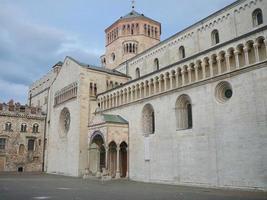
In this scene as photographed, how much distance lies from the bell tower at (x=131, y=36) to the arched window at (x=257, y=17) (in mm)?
22110

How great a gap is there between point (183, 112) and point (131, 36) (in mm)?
23537

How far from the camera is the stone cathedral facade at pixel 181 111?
18.8 metres

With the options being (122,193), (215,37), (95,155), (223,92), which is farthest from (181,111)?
(95,155)

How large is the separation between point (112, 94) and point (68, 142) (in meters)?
9.77

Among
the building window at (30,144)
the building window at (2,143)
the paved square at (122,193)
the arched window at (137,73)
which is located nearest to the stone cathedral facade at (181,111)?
the arched window at (137,73)

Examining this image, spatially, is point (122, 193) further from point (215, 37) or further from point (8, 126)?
point (8, 126)

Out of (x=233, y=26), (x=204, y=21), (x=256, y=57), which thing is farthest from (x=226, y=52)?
(x=204, y=21)

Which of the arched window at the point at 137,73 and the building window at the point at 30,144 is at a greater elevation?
the arched window at the point at 137,73

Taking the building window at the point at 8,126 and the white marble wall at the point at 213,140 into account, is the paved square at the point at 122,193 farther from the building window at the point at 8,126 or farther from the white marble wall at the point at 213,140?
the building window at the point at 8,126

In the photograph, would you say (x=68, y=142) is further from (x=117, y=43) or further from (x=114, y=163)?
(x=117, y=43)

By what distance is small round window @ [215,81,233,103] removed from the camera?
20922 millimetres

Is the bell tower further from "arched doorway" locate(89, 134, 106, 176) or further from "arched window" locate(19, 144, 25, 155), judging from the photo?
"arched window" locate(19, 144, 25, 155)

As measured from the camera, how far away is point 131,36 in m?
44.6

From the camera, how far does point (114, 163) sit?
3162 cm
